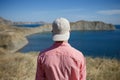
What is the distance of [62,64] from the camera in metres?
2.29

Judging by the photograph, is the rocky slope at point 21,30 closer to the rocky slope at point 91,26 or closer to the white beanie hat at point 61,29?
the rocky slope at point 91,26

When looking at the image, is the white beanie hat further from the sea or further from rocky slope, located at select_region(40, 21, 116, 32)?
rocky slope, located at select_region(40, 21, 116, 32)

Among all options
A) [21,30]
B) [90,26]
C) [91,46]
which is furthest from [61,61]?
[90,26]

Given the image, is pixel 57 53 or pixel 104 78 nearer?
pixel 57 53

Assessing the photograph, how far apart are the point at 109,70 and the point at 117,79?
1147 mm

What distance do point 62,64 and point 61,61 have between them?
25mm

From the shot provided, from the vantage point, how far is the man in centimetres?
228

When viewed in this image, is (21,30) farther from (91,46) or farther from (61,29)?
(61,29)

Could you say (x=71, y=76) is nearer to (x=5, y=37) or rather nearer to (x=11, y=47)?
(x=11, y=47)

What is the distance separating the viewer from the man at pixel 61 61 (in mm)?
2281

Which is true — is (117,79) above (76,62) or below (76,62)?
below

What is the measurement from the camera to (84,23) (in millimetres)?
120625

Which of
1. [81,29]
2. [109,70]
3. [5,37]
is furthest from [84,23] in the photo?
[109,70]

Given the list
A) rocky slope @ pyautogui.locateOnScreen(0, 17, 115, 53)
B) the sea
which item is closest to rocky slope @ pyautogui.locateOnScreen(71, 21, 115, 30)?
rocky slope @ pyautogui.locateOnScreen(0, 17, 115, 53)
